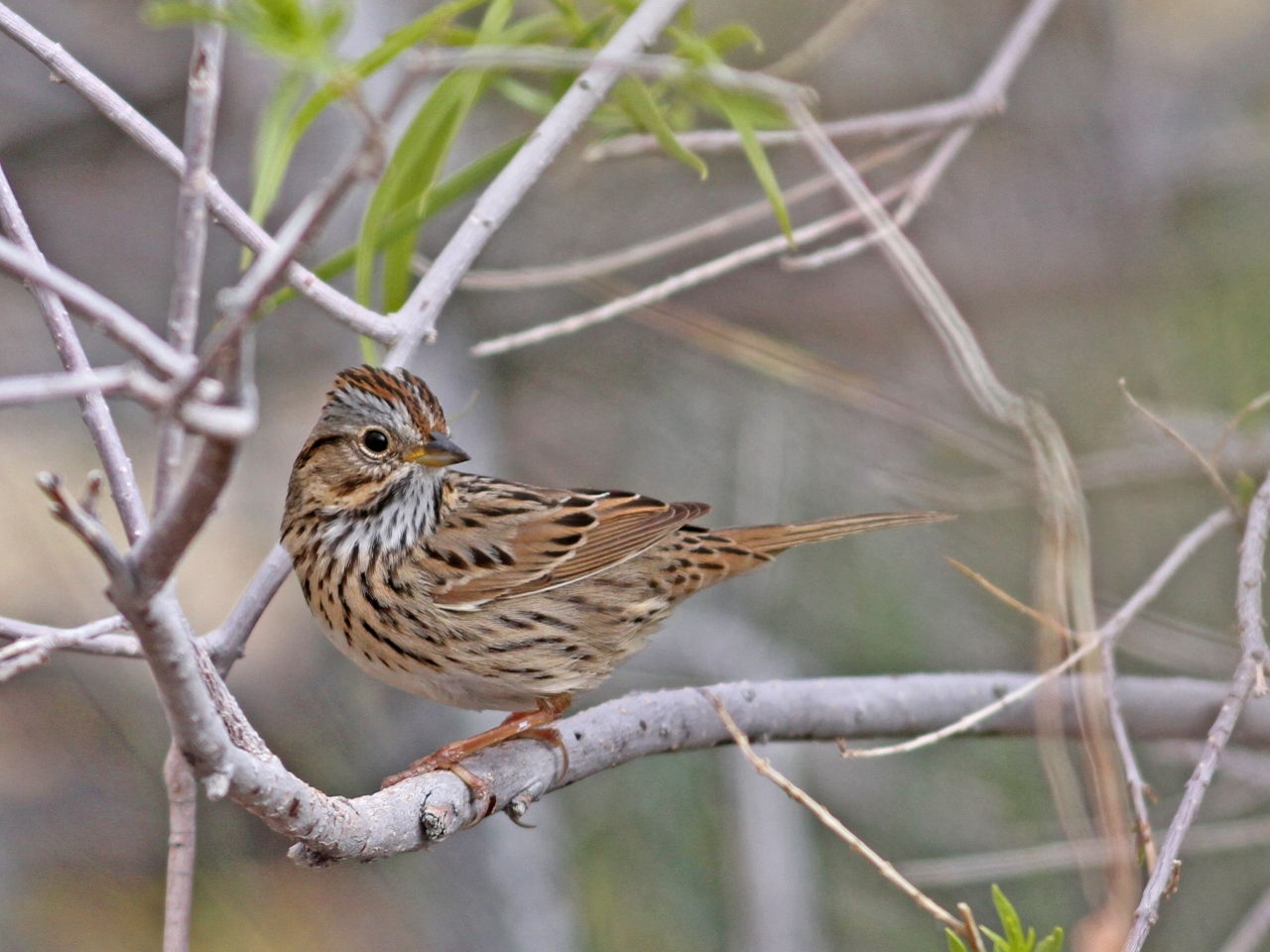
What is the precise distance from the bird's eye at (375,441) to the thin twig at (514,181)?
383 millimetres

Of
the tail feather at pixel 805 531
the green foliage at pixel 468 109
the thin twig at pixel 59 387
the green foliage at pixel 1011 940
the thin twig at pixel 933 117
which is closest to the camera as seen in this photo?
the thin twig at pixel 59 387

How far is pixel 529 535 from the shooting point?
3.46 meters

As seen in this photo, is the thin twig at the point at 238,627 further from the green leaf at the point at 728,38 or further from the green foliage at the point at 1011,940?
the green leaf at the point at 728,38

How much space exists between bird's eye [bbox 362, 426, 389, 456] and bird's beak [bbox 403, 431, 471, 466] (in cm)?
7

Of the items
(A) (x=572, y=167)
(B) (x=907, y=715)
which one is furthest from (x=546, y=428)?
(B) (x=907, y=715)

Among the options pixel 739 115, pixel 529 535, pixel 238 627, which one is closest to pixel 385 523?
pixel 529 535

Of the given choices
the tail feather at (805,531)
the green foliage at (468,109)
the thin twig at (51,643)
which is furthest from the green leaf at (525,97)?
the thin twig at (51,643)

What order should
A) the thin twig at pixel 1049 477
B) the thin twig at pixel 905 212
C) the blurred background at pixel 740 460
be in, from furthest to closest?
the blurred background at pixel 740 460, the thin twig at pixel 905 212, the thin twig at pixel 1049 477

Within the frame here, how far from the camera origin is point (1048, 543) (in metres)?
2.81

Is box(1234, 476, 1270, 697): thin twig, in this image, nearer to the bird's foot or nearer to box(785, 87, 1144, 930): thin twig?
box(785, 87, 1144, 930): thin twig

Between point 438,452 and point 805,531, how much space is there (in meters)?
1.09

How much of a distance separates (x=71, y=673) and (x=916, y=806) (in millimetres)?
2883

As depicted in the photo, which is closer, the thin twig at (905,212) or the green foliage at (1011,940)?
the green foliage at (1011,940)

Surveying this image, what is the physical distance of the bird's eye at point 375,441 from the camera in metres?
3.15
